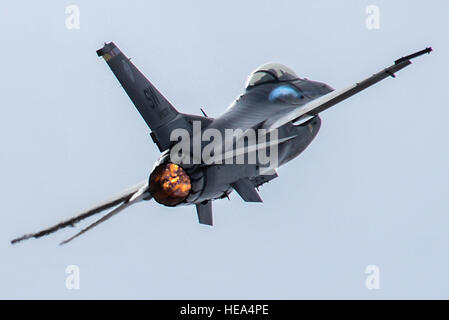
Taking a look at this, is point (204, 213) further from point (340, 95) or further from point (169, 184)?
point (340, 95)

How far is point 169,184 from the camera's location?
30.7 meters

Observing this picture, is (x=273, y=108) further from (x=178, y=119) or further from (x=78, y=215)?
(x=78, y=215)

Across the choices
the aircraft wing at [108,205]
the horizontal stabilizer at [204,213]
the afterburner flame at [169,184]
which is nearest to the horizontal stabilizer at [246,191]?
the horizontal stabilizer at [204,213]

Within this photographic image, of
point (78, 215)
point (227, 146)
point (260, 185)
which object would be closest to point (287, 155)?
point (260, 185)

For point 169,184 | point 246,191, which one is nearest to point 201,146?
point 169,184

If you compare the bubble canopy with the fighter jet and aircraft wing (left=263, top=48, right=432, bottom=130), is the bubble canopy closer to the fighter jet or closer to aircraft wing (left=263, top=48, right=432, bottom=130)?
the fighter jet

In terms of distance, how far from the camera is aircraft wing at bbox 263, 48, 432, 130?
32938mm

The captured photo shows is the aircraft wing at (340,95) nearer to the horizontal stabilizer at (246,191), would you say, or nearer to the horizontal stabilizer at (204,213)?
the horizontal stabilizer at (246,191)

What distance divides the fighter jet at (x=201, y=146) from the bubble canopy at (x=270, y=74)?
10.3ft

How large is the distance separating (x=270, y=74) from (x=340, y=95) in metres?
6.08

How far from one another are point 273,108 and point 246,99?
1.10m

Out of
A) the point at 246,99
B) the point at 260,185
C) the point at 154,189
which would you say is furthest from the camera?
the point at 246,99

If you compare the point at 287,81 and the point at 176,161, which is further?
the point at 287,81

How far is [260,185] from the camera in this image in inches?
1362
